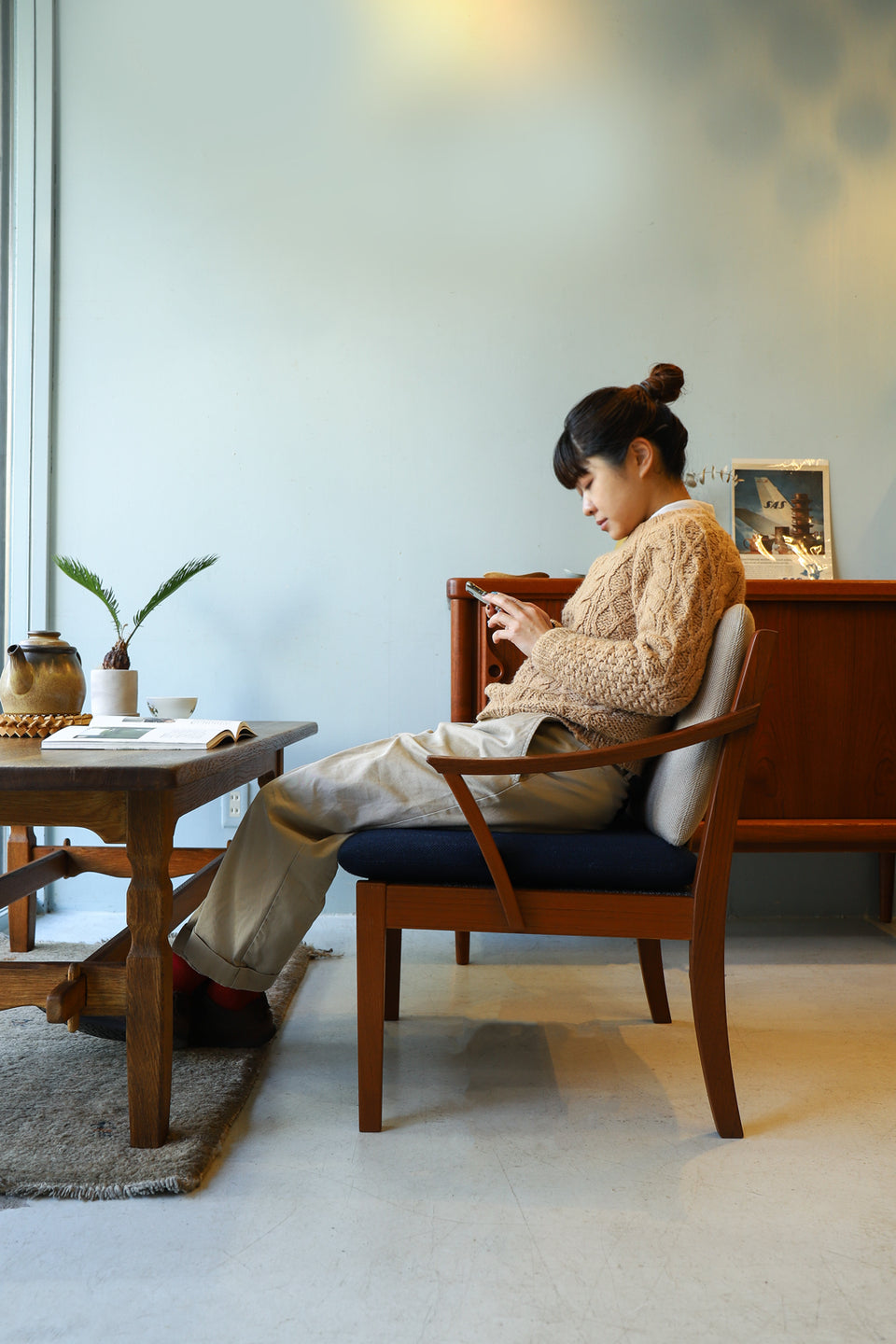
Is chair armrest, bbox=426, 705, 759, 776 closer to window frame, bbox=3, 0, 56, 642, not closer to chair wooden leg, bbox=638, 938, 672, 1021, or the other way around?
chair wooden leg, bbox=638, 938, 672, 1021

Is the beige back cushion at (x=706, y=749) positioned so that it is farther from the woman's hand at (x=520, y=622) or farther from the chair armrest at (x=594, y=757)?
the woman's hand at (x=520, y=622)

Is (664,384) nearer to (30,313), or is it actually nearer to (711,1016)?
(711,1016)

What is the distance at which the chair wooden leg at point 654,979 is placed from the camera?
1971mm

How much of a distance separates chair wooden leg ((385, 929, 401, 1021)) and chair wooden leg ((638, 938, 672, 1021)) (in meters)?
0.51

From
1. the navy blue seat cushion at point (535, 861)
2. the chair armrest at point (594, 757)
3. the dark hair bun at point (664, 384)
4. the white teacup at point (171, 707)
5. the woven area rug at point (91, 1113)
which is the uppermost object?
the dark hair bun at point (664, 384)

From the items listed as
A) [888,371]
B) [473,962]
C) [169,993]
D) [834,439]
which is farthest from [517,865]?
[888,371]

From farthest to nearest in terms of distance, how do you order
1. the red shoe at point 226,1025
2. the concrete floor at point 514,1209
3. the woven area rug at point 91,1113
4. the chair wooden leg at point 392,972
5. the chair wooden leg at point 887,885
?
the chair wooden leg at point 887,885 → the chair wooden leg at point 392,972 → the red shoe at point 226,1025 → the woven area rug at point 91,1113 → the concrete floor at point 514,1209

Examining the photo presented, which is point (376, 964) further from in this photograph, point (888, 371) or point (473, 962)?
point (888, 371)

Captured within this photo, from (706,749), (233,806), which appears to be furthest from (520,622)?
(233,806)

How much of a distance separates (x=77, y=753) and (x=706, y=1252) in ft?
3.68

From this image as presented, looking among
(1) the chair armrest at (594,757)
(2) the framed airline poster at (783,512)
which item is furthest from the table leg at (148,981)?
(2) the framed airline poster at (783,512)

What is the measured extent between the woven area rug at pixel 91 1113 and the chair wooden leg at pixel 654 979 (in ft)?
2.54

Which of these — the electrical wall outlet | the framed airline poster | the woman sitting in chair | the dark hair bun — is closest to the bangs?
the woman sitting in chair

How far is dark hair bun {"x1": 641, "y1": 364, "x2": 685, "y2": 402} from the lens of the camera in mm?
1783
